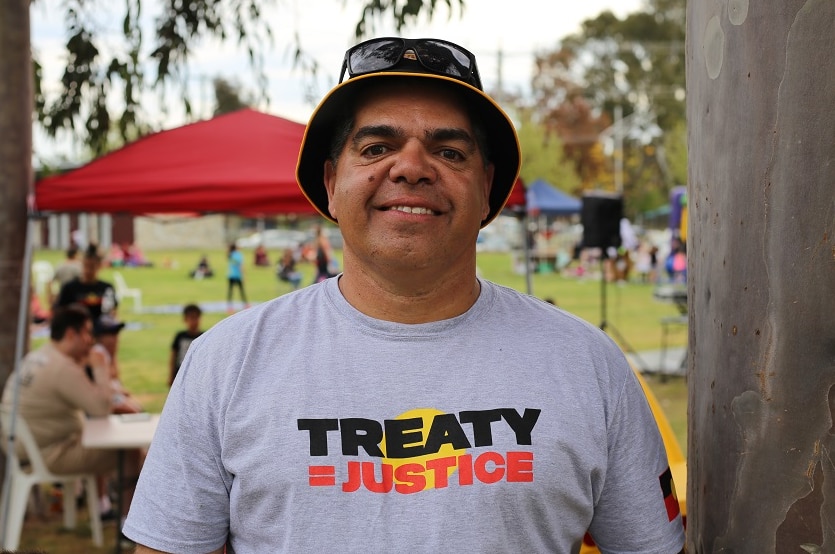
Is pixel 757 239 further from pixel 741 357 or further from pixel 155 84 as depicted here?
pixel 155 84

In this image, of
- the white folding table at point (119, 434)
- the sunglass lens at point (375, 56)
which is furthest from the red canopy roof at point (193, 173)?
the sunglass lens at point (375, 56)

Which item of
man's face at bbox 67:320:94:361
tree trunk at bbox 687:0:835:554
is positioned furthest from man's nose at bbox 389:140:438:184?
man's face at bbox 67:320:94:361

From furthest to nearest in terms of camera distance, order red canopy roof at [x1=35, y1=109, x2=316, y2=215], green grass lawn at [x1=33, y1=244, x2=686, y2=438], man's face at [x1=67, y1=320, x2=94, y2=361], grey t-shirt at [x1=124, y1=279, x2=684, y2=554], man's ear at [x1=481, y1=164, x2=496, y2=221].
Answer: green grass lawn at [x1=33, y1=244, x2=686, y2=438], man's face at [x1=67, y1=320, x2=94, y2=361], red canopy roof at [x1=35, y1=109, x2=316, y2=215], man's ear at [x1=481, y1=164, x2=496, y2=221], grey t-shirt at [x1=124, y1=279, x2=684, y2=554]

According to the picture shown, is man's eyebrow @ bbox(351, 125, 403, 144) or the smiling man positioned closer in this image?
the smiling man

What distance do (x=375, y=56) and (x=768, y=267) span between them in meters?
0.79

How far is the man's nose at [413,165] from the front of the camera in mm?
1630

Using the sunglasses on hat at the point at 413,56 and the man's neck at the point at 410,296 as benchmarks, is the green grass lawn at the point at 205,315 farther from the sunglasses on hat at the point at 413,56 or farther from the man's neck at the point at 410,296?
the sunglasses on hat at the point at 413,56

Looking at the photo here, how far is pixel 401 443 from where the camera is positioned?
153cm

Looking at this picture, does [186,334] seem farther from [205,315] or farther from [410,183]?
[205,315]

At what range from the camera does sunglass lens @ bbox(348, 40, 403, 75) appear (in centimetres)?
168

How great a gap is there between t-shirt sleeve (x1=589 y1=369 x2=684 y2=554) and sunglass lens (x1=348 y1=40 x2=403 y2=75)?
0.72 meters

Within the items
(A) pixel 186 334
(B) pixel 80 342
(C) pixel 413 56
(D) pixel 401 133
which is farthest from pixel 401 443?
(A) pixel 186 334

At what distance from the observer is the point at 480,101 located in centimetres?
174

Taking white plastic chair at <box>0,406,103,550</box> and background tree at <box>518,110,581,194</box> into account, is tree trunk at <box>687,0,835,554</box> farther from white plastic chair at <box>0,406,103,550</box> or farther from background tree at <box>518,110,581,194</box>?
background tree at <box>518,110,581,194</box>
